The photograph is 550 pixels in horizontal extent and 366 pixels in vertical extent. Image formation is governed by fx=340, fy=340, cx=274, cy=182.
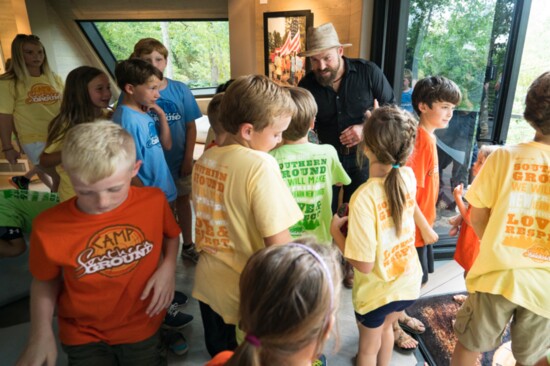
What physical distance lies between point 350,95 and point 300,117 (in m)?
0.95

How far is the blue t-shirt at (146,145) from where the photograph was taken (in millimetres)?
1750

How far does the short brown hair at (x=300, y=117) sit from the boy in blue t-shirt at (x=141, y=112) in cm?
79

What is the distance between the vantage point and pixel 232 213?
1130 mm

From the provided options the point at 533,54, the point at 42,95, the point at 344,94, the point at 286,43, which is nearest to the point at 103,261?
the point at 344,94

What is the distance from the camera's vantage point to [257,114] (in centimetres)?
112

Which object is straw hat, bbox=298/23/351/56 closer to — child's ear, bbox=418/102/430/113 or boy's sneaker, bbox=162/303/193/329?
child's ear, bbox=418/102/430/113

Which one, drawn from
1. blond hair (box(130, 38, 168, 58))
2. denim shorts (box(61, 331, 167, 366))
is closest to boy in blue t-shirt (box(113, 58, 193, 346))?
blond hair (box(130, 38, 168, 58))

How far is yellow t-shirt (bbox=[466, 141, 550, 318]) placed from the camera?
117cm

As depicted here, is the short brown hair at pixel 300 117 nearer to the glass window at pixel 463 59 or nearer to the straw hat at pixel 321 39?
the straw hat at pixel 321 39

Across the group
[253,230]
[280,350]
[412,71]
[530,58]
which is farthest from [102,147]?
[530,58]

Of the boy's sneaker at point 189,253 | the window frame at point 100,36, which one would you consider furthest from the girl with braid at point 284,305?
the window frame at point 100,36

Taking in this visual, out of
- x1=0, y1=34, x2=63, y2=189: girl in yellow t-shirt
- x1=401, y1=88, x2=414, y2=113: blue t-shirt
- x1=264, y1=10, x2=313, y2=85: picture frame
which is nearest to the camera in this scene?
x1=0, y1=34, x2=63, y2=189: girl in yellow t-shirt

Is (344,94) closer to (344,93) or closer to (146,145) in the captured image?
(344,93)

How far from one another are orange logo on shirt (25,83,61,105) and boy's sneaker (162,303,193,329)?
6.25ft
